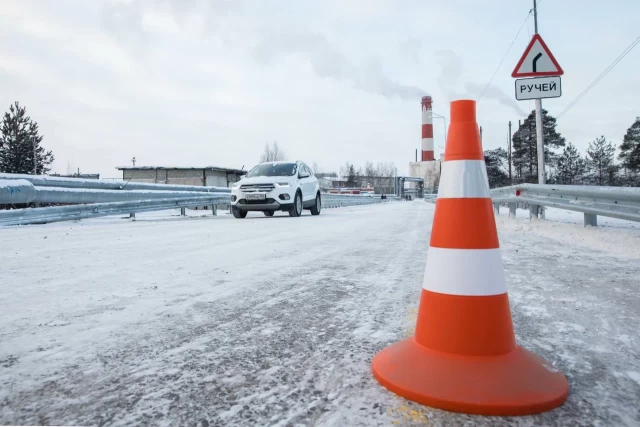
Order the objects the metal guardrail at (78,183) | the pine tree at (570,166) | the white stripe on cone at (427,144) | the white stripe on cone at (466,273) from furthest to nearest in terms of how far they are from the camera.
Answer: the white stripe on cone at (427,144) < the pine tree at (570,166) < the metal guardrail at (78,183) < the white stripe on cone at (466,273)

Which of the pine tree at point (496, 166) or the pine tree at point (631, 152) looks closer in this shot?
the pine tree at point (631, 152)

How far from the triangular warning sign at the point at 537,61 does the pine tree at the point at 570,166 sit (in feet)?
154

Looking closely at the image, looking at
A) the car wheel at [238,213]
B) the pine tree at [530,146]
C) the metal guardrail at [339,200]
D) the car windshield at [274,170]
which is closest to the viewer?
the car wheel at [238,213]

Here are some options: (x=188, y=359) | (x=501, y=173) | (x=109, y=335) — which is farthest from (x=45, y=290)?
(x=501, y=173)

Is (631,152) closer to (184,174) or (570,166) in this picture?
(570,166)

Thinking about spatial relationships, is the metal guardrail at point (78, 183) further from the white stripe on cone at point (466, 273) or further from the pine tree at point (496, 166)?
the pine tree at point (496, 166)

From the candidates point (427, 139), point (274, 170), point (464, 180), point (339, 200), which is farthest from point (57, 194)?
point (427, 139)

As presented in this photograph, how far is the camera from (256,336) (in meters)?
2.06

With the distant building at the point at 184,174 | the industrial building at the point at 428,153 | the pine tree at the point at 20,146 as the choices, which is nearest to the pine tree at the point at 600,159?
→ the industrial building at the point at 428,153

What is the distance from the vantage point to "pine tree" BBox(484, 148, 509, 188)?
172 ft

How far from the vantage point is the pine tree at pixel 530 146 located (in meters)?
45.5

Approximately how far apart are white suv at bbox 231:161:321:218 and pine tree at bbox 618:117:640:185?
4088cm

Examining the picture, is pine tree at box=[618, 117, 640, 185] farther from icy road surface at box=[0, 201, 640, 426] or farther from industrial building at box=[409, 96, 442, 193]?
icy road surface at box=[0, 201, 640, 426]

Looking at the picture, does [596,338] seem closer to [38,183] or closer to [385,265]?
[385,265]
